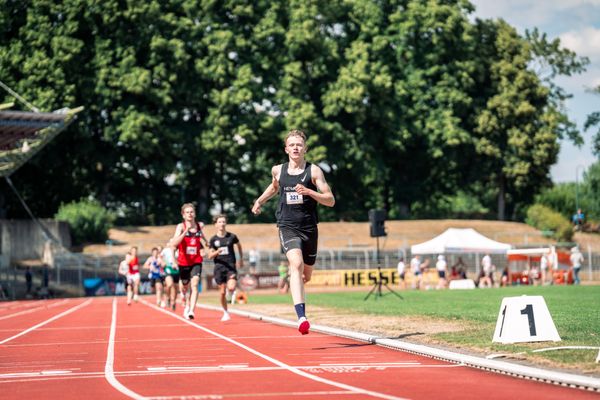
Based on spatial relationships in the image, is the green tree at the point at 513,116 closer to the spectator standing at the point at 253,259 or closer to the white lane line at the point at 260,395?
the spectator standing at the point at 253,259

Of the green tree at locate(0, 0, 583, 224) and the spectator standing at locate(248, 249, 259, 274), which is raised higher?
the green tree at locate(0, 0, 583, 224)

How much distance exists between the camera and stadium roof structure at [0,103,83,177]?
5181 centimetres

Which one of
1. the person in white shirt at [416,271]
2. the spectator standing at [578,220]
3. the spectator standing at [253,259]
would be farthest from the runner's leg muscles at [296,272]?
the spectator standing at [578,220]

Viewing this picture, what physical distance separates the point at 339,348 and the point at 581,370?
419 centimetres

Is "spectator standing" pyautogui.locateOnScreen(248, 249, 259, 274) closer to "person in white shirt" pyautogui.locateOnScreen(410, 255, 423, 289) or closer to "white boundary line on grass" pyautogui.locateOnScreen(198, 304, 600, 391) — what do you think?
"person in white shirt" pyautogui.locateOnScreen(410, 255, 423, 289)

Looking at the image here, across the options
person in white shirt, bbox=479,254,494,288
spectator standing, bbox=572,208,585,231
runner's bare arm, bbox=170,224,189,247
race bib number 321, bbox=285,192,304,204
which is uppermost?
spectator standing, bbox=572,208,585,231

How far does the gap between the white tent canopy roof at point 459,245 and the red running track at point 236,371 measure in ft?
113

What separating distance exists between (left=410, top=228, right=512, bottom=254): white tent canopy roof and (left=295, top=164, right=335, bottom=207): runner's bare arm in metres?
37.5

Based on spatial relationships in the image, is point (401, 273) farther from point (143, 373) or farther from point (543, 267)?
point (143, 373)

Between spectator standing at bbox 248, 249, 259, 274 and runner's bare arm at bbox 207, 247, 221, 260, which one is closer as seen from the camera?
runner's bare arm at bbox 207, 247, 221, 260

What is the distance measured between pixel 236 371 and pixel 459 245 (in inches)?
1610

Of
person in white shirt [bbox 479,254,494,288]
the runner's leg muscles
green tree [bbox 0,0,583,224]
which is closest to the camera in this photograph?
the runner's leg muscles

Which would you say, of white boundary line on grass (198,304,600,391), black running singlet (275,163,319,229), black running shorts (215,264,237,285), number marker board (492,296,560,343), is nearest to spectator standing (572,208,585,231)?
black running shorts (215,264,237,285)

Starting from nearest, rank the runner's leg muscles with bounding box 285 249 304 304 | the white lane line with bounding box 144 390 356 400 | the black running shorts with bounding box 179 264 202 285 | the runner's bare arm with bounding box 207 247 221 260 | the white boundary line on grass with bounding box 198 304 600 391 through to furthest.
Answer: the white lane line with bounding box 144 390 356 400 → the white boundary line on grass with bounding box 198 304 600 391 → the runner's leg muscles with bounding box 285 249 304 304 → the runner's bare arm with bounding box 207 247 221 260 → the black running shorts with bounding box 179 264 202 285
